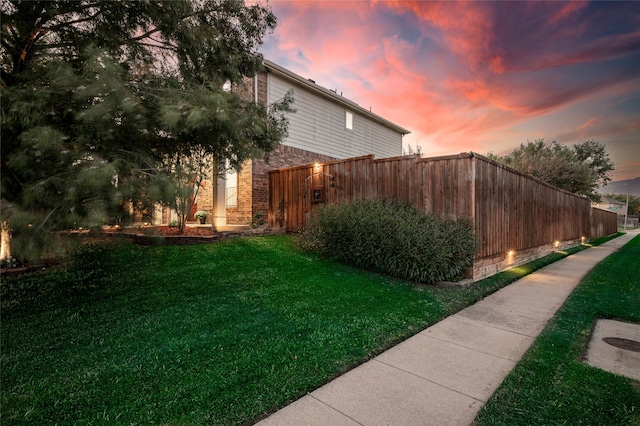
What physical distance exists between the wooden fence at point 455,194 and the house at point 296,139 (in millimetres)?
818

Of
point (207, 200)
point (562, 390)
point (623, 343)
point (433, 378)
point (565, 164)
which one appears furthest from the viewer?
point (565, 164)

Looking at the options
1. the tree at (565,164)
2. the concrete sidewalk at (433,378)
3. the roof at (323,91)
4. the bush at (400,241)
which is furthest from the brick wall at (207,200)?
the tree at (565,164)

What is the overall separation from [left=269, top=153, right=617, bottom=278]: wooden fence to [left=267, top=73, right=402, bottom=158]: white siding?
8.82 feet

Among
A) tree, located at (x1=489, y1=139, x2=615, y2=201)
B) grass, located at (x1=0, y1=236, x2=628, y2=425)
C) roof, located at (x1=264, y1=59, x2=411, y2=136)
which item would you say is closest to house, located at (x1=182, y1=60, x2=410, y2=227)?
roof, located at (x1=264, y1=59, x2=411, y2=136)

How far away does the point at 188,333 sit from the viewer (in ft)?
10.0

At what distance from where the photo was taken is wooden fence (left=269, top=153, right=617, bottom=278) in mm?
6027

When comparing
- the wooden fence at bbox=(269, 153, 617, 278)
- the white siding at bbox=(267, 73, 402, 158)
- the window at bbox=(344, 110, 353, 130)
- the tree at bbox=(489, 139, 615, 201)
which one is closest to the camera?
the wooden fence at bbox=(269, 153, 617, 278)

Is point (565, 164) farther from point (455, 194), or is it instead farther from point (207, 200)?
point (207, 200)

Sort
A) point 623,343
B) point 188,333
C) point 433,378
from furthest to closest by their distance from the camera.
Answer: point 623,343 → point 188,333 → point 433,378

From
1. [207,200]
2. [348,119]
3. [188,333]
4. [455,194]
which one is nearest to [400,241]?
[455,194]

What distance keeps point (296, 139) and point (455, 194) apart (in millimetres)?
7443

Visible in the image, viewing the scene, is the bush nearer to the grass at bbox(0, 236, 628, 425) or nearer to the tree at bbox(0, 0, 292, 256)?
the grass at bbox(0, 236, 628, 425)

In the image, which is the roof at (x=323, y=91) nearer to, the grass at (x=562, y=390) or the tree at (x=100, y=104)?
the tree at (x=100, y=104)

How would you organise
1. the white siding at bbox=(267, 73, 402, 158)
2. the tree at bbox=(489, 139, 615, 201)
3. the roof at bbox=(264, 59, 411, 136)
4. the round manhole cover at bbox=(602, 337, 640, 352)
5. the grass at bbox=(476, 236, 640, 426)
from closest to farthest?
the grass at bbox=(476, 236, 640, 426), the round manhole cover at bbox=(602, 337, 640, 352), the roof at bbox=(264, 59, 411, 136), the white siding at bbox=(267, 73, 402, 158), the tree at bbox=(489, 139, 615, 201)
